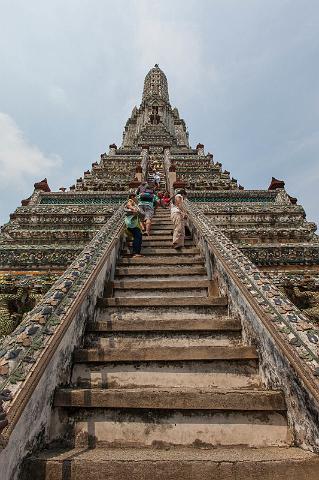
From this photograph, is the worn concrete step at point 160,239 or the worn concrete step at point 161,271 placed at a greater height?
the worn concrete step at point 160,239

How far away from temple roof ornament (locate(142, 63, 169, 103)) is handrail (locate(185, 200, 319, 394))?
127 feet

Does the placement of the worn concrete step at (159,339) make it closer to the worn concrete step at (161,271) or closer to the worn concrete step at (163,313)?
the worn concrete step at (163,313)

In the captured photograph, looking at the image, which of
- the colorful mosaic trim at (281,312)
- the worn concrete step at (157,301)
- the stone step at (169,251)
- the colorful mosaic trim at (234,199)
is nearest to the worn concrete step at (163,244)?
the stone step at (169,251)

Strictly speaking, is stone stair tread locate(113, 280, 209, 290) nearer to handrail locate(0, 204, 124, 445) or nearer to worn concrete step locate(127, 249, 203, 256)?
handrail locate(0, 204, 124, 445)

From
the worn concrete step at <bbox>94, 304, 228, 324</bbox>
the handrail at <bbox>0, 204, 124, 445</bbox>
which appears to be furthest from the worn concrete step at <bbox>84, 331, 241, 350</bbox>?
the handrail at <bbox>0, 204, 124, 445</bbox>

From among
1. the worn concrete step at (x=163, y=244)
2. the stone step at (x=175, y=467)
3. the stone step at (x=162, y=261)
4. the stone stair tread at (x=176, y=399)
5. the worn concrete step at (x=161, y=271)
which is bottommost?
the stone step at (x=175, y=467)

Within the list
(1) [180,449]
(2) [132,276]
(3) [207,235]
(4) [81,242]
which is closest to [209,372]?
(1) [180,449]

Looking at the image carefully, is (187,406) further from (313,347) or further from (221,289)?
(221,289)

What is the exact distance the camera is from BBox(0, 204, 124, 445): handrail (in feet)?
7.20

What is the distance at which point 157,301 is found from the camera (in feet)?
14.8

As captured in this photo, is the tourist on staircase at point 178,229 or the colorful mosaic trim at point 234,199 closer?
the tourist on staircase at point 178,229

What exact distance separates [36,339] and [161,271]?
308cm

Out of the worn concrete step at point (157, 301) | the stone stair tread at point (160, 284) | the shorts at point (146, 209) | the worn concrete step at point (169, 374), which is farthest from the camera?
the shorts at point (146, 209)

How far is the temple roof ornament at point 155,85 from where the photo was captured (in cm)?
3984
